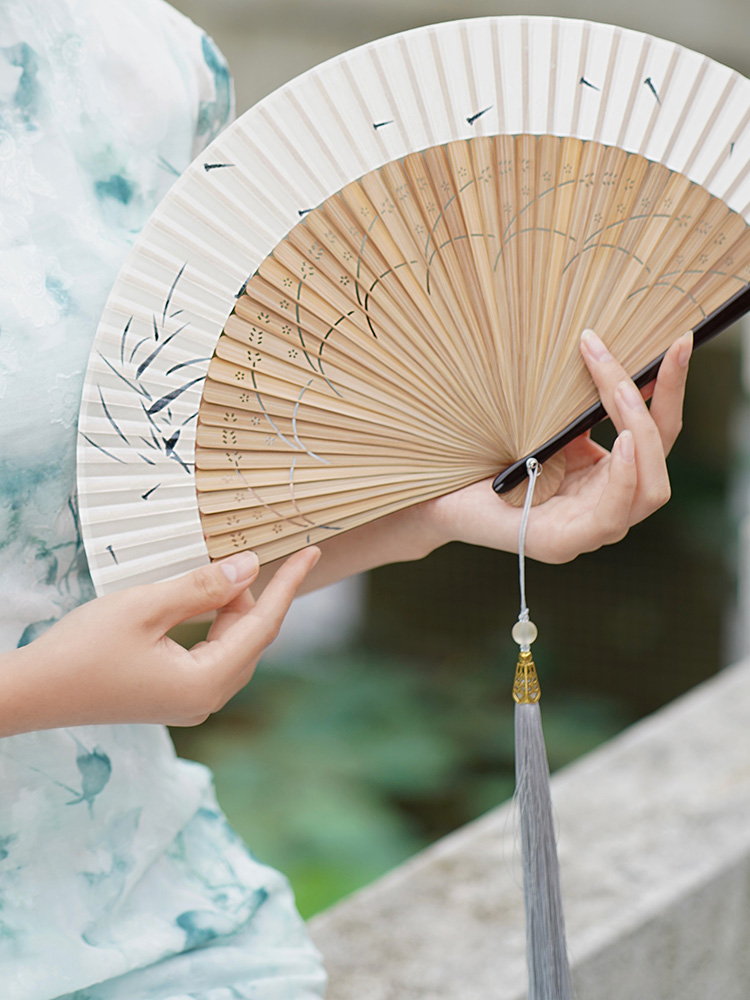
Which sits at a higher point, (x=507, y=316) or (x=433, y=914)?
(x=507, y=316)

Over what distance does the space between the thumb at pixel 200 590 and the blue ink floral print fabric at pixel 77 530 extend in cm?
10

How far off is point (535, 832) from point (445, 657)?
2644 millimetres

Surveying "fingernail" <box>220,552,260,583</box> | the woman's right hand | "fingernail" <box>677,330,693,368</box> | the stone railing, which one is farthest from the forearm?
the stone railing

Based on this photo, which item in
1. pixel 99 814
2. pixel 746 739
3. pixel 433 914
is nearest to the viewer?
pixel 99 814

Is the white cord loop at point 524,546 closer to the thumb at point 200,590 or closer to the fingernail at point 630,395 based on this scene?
the fingernail at point 630,395

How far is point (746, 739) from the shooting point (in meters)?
1.48

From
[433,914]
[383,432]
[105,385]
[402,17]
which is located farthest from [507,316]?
[402,17]

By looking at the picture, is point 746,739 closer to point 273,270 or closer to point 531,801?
point 531,801

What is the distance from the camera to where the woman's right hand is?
0.54 m

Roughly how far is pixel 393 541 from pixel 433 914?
62cm

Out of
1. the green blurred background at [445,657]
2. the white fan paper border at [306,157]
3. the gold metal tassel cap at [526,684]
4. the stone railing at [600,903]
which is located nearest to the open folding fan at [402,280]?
the white fan paper border at [306,157]

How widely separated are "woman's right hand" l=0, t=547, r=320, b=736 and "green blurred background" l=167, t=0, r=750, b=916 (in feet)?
5.63

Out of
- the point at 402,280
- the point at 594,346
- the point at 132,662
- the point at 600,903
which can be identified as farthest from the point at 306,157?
the point at 600,903

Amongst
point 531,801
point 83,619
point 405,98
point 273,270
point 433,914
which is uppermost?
point 405,98
